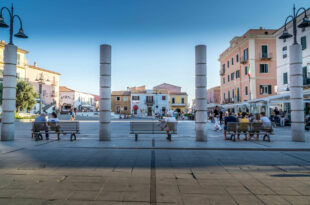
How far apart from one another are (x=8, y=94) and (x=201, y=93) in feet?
27.9

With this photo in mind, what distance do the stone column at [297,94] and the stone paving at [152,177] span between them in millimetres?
2982

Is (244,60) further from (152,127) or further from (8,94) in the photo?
(8,94)

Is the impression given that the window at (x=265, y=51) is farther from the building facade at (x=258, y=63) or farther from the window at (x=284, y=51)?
the window at (x=284, y=51)

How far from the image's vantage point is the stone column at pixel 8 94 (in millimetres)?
9297

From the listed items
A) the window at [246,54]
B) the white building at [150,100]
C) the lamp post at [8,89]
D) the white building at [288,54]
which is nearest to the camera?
the lamp post at [8,89]

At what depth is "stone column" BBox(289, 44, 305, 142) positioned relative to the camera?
9438 millimetres

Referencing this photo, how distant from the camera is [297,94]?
9.53m

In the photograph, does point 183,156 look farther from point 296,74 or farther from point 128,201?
point 296,74

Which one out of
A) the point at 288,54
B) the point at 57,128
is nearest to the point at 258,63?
the point at 288,54

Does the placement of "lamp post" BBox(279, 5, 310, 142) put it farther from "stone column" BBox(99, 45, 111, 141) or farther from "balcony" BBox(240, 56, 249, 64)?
"balcony" BBox(240, 56, 249, 64)

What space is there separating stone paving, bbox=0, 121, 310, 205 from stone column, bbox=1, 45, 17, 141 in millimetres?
2780

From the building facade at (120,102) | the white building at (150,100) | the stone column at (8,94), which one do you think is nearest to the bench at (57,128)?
the stone column at (8,94)

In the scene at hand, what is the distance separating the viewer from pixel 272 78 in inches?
1273

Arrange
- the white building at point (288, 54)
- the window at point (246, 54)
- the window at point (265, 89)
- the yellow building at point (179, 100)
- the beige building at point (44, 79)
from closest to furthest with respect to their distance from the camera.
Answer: the white building at point (288, 54) → the window at point (265, 89) → the window at point (246, 54) → the beige building at point (44, 79) → the yellow building at point (179, 100)
